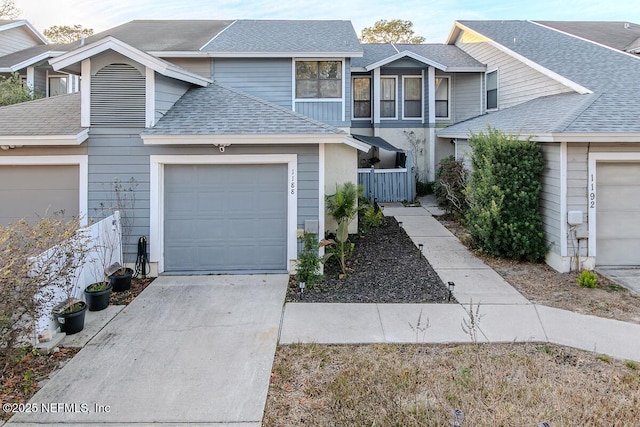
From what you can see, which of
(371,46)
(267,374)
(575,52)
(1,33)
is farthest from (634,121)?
(1,33)

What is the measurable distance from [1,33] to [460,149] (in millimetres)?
21407

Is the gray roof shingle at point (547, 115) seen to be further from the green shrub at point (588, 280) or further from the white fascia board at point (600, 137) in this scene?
the green shrub at point (588, 280)

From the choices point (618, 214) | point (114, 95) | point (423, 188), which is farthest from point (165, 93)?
point (423, 188)

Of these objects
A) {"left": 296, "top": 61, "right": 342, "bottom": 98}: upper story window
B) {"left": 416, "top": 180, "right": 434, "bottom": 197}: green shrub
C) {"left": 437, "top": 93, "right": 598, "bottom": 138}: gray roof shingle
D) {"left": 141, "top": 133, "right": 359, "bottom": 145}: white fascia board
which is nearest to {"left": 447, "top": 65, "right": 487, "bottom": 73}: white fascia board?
{"left": 416, "top": 180, "right": 434, "bottom": 197}: green shrub

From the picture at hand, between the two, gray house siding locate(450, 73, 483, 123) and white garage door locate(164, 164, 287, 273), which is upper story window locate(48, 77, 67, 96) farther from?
gray house siding locate(450, 73, 483, 123)

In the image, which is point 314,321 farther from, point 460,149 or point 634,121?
point 460,149

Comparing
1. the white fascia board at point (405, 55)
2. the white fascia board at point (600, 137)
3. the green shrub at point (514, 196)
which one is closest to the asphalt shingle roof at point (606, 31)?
the white fascia board at point (405, 55)

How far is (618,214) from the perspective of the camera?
8922mm

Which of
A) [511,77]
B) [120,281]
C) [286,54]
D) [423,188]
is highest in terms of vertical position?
[286,54]

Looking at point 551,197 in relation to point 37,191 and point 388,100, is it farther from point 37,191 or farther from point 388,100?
point 388,100

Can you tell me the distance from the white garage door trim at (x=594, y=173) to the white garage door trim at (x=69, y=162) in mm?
9727

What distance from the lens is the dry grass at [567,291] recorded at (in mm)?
6840

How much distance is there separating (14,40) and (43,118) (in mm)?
17003

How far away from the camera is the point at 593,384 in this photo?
4613 mm
